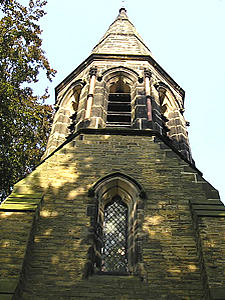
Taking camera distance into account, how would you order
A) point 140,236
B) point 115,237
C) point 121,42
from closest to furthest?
point 140,236
point 115,237
point 121,42

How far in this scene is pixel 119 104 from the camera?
12.5m

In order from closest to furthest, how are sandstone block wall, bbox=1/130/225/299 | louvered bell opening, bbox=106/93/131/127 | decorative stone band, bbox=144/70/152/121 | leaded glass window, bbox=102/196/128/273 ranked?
sandstone block wall, bbox=1/130/225/299 < leaded glass window, bbox=102/196/128/273 < decorative stone band, bbox=144/70/152/121 < louvered bell opening, bbox=106/93/131/127

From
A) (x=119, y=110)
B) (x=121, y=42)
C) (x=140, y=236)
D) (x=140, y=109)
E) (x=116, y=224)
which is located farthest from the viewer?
(x=121, y=42)

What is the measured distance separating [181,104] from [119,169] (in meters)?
6.82

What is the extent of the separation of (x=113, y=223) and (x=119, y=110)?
5347mm

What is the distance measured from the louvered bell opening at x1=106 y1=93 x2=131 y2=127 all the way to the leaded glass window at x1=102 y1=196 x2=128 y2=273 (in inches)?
137

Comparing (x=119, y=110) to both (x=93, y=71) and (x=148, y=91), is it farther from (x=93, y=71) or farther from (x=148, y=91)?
(x=93, y=71)

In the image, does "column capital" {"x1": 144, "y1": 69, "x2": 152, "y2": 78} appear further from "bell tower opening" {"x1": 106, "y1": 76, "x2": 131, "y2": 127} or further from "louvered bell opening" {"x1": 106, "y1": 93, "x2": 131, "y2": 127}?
"louvered bell opening" {"x1": 106, "y1": 93, "x2": 131, "y2": 127}

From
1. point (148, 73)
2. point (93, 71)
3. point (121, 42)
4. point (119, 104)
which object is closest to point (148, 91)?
point (119, 104)

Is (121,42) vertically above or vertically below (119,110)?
above

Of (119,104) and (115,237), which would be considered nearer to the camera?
(115,237)

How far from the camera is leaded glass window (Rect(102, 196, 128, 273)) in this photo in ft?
23.9

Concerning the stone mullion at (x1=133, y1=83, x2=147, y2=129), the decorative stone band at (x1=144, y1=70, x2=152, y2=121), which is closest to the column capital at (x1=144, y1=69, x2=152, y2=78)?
the decorative stone band at (x1=144, y1=70, x2=152, y2=121)

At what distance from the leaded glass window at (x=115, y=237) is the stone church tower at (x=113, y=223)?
19 mm
